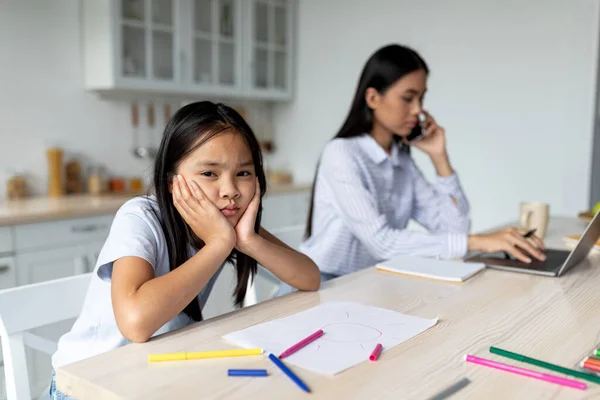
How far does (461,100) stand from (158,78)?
176cm

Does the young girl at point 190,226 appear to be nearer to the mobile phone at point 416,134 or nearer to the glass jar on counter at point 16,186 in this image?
the mobile phone at point 416,134

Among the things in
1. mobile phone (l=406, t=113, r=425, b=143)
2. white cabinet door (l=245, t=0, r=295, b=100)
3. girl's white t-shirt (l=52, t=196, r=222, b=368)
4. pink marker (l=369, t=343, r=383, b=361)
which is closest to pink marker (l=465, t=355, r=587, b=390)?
pink marker (l=369, t=343, r=383, b=361)

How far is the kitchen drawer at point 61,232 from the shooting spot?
2.34 metres

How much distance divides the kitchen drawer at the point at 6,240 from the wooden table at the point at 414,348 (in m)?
1.62

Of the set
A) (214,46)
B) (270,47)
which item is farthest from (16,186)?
(270,47)

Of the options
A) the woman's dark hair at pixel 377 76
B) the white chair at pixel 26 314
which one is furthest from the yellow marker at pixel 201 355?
the woman's dark hair at pixel 377 76

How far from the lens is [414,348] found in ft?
2.62

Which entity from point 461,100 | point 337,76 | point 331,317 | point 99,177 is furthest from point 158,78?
point 331,317

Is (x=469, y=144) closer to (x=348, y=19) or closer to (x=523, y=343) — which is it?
(x=348, y=19)

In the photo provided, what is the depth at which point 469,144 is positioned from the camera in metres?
3.44

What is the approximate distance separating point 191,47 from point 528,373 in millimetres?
3112

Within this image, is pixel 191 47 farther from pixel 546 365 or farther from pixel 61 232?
pixel 546 365

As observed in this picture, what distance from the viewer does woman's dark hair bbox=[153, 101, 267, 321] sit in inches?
42.8

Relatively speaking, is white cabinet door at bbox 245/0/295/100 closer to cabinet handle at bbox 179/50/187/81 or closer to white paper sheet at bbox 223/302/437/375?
cabinet handle at bbox 179/50/187/81
